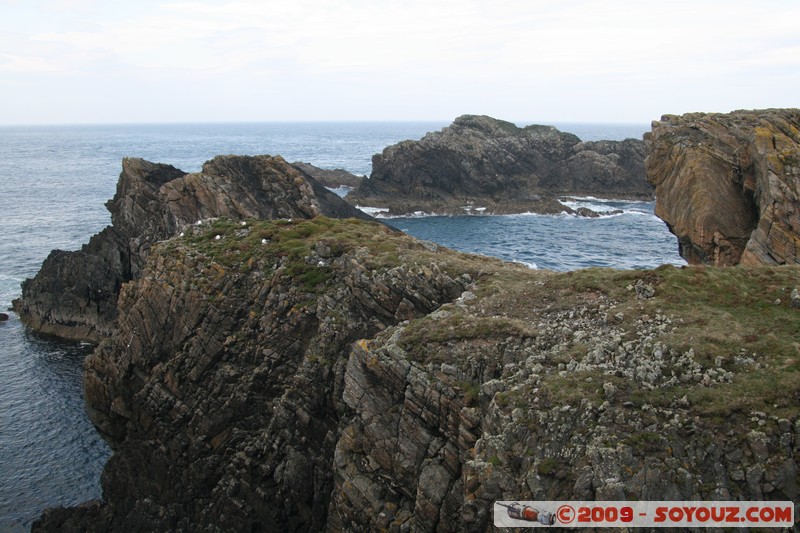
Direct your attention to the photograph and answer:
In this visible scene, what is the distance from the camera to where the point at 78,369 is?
4619 centimetres

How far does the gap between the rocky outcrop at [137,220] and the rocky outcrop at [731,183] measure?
109 ft

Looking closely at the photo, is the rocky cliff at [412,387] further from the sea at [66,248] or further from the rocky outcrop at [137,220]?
the rocky outcrop at [137,220]

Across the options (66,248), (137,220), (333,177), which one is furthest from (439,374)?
(333,177)

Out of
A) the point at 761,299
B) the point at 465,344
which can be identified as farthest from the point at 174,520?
the point at 761,299

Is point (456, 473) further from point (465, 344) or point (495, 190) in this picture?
point (495, 190)

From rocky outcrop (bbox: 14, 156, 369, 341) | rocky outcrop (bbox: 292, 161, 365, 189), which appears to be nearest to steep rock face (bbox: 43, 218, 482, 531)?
rocky outcrop (bbox: 14, 156, 369, 341)

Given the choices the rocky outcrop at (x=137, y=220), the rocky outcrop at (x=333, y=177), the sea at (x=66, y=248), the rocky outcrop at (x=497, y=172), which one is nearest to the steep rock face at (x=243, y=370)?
the sea at (x=66, y=248)

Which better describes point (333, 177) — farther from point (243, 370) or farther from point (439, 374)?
point (439, 374)

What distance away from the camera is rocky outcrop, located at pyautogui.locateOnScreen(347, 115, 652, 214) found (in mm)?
114250

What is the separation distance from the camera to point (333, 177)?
461 ft

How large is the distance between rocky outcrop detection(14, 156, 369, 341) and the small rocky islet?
13.3 metres

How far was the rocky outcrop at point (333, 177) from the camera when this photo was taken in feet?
447

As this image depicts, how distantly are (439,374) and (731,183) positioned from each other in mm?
30464

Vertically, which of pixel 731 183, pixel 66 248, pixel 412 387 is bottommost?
pixel 66 248
